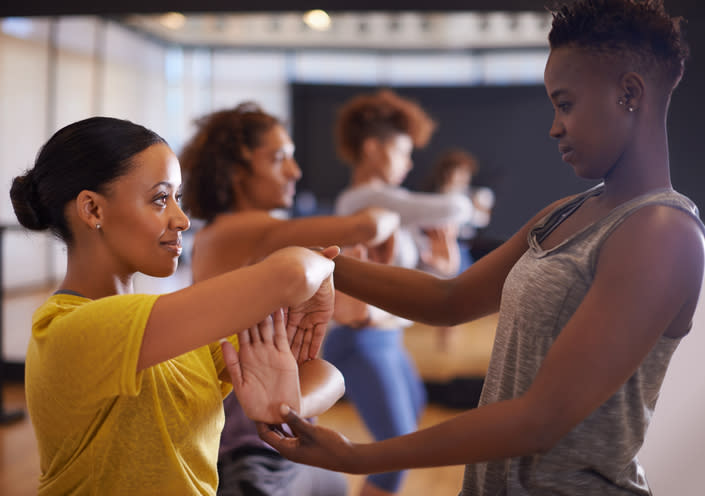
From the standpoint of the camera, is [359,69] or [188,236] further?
[188,236]

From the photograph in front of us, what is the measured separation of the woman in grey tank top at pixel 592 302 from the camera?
0.77 meters

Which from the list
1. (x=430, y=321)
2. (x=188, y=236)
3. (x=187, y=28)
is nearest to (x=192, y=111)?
(x=187, y=28)

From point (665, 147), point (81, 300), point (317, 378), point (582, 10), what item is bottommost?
point (317, 378)

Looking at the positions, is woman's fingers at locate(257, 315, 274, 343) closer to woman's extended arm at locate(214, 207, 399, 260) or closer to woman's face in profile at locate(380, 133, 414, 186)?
woman's extended arm at locate(214, 207, 399, 260)

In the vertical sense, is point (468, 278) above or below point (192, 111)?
below

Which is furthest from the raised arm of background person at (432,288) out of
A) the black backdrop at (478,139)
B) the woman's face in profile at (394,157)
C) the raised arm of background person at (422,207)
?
the black backdrop at (478,139)

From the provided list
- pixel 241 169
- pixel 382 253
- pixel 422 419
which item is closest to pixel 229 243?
pixel 241 169

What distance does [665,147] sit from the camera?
0.89 m

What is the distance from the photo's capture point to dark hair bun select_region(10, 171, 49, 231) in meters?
1.08

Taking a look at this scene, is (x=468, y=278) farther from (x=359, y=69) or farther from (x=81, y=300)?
(x=359, y=69)

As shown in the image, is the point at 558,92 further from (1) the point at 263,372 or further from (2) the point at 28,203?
(2) the point at 28,203

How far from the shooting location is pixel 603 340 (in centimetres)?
76

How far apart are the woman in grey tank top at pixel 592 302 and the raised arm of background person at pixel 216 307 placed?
20 cm

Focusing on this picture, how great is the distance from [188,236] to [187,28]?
6.83ft
